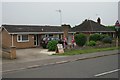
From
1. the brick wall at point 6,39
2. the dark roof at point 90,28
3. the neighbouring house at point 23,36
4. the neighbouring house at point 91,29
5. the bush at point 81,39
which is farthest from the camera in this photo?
the dark roof at point 90,28

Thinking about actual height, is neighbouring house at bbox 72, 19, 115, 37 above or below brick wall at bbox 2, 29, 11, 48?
above

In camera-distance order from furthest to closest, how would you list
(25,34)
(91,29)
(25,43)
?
(91,29), (25,34), (25,43)

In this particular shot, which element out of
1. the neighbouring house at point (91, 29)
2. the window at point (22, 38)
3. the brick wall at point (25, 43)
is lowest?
the brick wall at point (25, 43)

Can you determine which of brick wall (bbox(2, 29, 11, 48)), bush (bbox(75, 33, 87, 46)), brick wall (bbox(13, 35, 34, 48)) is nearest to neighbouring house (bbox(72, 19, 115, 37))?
bush (bbox(75, 33, 87, 46))

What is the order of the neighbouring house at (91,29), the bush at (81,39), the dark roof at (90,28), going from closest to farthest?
the bush at (81,39) → the neighbouring house at (91,29) → the dark roof at (90,28)

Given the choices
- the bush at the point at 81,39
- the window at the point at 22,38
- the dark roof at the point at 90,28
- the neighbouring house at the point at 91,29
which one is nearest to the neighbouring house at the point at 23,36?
the window at the point at 22,38

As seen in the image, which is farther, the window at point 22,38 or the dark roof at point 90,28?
the dark roof at point 90,28

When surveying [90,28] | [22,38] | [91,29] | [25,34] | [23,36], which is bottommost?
[22,38]

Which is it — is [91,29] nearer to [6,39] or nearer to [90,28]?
[90,28]

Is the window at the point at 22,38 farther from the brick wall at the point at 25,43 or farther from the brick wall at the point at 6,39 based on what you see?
the brick wall at the point at 6,39

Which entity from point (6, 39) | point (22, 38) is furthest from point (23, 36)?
point (6, 39)

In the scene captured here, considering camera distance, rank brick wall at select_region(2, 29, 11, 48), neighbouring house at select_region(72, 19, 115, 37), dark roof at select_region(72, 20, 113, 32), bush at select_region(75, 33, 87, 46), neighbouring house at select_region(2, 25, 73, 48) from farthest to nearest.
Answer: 1. dark roof at select_region(72, 20, 113, 32)
2. neighbouring house at select_region(72, 19, 115, 37)
3. brick wall at select_region(2, 29, 11, 48)
4. bush at select_region(75, 33, 87, 46)
5. neighbouring house at select_region(2, 25, 73, 48)

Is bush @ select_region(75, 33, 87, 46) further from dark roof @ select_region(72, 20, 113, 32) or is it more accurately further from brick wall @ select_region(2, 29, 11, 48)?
dark roof @ select_region(72, 20, 113, 32)

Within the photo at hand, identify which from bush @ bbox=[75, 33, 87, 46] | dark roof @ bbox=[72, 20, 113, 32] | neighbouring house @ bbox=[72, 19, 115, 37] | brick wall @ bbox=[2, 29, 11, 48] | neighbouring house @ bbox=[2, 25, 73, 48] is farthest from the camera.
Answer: dark roof @ bbox=[72, 20, 113, 32]
